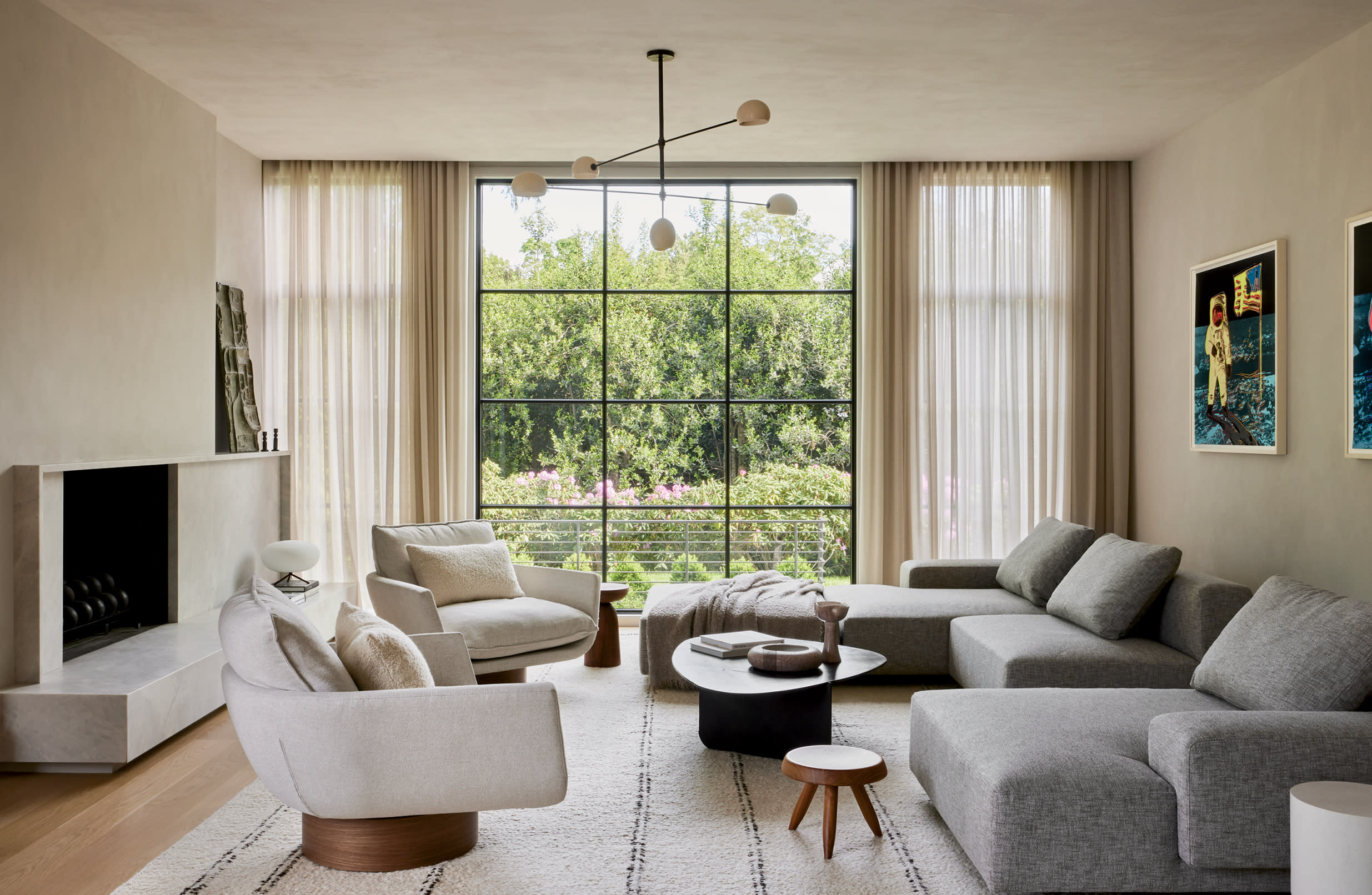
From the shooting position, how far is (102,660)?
4336 millimetres

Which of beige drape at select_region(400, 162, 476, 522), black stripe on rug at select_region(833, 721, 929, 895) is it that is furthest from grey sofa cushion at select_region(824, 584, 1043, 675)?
beige drape at select_region(400, 162, 476, 522)

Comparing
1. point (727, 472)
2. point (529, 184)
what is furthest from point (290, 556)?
point (727, 472)

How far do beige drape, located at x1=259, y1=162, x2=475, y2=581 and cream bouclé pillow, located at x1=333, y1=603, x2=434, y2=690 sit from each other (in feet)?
12.3

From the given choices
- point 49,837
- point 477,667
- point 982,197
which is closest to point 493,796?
point 49,837

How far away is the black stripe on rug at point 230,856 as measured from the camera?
9.39ft

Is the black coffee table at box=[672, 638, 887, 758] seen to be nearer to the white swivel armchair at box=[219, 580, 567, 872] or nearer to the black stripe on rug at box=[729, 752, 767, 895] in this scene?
the black stripe on rug at box=[729, 752, 767, 895]

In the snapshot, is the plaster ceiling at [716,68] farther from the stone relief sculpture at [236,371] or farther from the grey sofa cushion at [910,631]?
the grey sofa cushion at [910,631]

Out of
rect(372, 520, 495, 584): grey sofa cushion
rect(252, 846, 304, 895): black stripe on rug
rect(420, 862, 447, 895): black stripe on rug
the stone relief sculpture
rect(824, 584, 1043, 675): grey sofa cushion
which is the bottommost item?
rect(420, 862, 447, 895): black stripe on rug

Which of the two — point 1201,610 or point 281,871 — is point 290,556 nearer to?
point 281,871

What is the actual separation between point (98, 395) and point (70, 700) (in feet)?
4.93

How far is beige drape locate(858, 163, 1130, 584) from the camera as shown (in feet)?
22.2

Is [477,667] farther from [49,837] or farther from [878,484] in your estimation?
[878,484]

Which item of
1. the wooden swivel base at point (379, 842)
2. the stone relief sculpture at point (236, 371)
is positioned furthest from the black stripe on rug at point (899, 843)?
the stone relief sculpture at point (236, 371)

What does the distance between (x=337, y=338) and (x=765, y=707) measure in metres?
4.23
